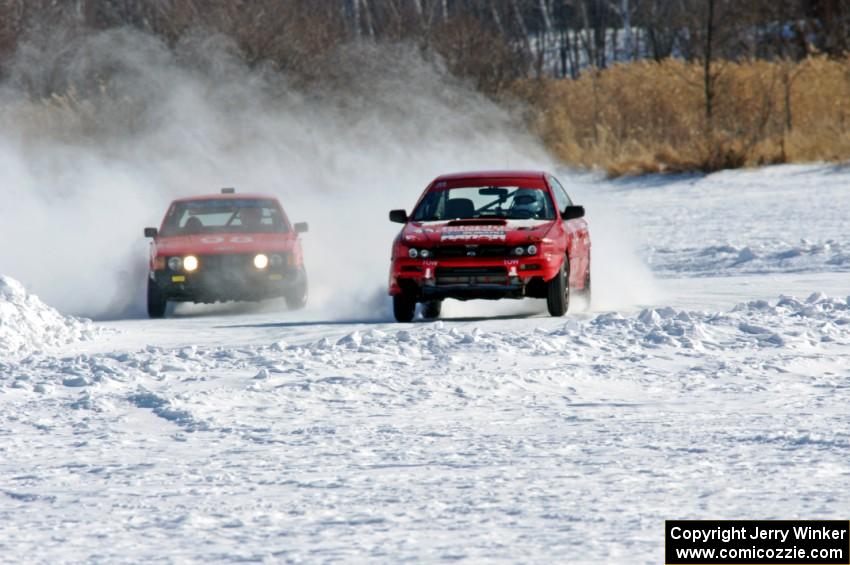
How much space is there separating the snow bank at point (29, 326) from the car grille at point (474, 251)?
3129mm

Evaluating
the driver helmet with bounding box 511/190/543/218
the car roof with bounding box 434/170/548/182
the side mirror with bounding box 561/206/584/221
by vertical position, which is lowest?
the side mirror with bounding box 561/206/584/221

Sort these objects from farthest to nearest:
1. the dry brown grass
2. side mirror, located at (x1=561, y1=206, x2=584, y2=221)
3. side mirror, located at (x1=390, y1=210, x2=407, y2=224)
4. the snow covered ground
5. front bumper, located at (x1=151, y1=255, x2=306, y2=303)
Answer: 1. the dry brown grass
2. front bumper, located at (x1=151, y1=255, x2=306, y2=303)
3. side mirror, located at (x1=390, y1=210, x2=407, y2=224)
4. side mirror, located at (x1=561, y1=206, x2=584, y2=221)
5. the snow covered ground

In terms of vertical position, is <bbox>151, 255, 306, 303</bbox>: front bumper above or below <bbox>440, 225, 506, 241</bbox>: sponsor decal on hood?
below

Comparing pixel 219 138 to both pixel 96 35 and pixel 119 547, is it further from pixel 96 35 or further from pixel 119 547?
pixel 119 547

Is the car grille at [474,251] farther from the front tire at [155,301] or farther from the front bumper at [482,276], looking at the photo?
the front tire at [155,301]

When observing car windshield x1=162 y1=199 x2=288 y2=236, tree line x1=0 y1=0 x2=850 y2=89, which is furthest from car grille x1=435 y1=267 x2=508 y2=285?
tree line x1=0 y1=0 x2=850 y2=89

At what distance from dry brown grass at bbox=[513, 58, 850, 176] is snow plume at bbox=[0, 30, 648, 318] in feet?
3.79

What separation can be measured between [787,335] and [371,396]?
3.85 m

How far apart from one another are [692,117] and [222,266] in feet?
65.8

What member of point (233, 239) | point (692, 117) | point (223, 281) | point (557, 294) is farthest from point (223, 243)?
point (692, 117)

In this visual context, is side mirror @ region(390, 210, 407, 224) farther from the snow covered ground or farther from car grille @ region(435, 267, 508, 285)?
car grille @ region(435, 267, 508, 285)

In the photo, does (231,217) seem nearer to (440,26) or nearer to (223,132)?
(223,132)

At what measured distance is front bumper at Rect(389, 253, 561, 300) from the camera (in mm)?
13984

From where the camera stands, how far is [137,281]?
744 inches
